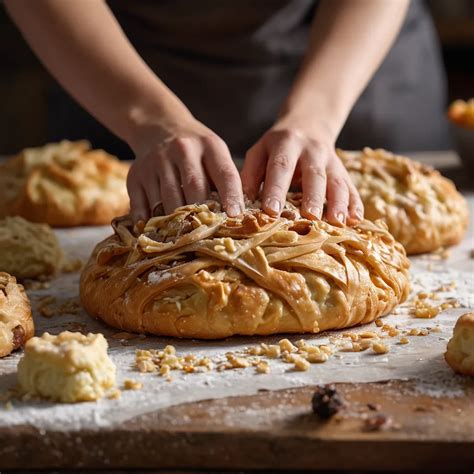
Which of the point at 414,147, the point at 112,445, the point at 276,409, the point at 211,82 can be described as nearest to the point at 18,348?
the point at 112,445

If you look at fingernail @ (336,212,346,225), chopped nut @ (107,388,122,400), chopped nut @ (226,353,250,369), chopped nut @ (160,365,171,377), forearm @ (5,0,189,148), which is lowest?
chopped nut @ (107,388,122,400)

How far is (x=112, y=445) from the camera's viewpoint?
1547 mm

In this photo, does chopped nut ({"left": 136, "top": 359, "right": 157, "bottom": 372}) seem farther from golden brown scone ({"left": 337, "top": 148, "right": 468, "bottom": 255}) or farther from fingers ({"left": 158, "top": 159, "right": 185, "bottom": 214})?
golden brown scone ({"left": 337, "top": 148, "right": 468, "bottom": 255})

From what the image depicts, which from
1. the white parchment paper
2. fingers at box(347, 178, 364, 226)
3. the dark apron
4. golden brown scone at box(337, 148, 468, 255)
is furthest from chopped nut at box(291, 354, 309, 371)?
the dark apron

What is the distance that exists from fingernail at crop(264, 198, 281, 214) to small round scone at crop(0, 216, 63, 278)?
719mm

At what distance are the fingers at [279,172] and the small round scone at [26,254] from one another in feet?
2.26

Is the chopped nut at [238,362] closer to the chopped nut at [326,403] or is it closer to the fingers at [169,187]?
the chopped nut at [326,403]

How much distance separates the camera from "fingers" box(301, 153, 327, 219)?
7.07 feet

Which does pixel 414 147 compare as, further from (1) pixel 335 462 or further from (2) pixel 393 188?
(1) pixel 335 462

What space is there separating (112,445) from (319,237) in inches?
29.0

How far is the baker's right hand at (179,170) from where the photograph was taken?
2.17 m

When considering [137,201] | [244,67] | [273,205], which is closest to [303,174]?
[273,205]

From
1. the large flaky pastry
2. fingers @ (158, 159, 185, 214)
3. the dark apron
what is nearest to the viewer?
the large flaky pastry

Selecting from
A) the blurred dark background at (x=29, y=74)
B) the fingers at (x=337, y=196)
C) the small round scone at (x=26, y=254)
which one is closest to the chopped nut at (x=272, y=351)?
the fingers at (x=337, y=196)
